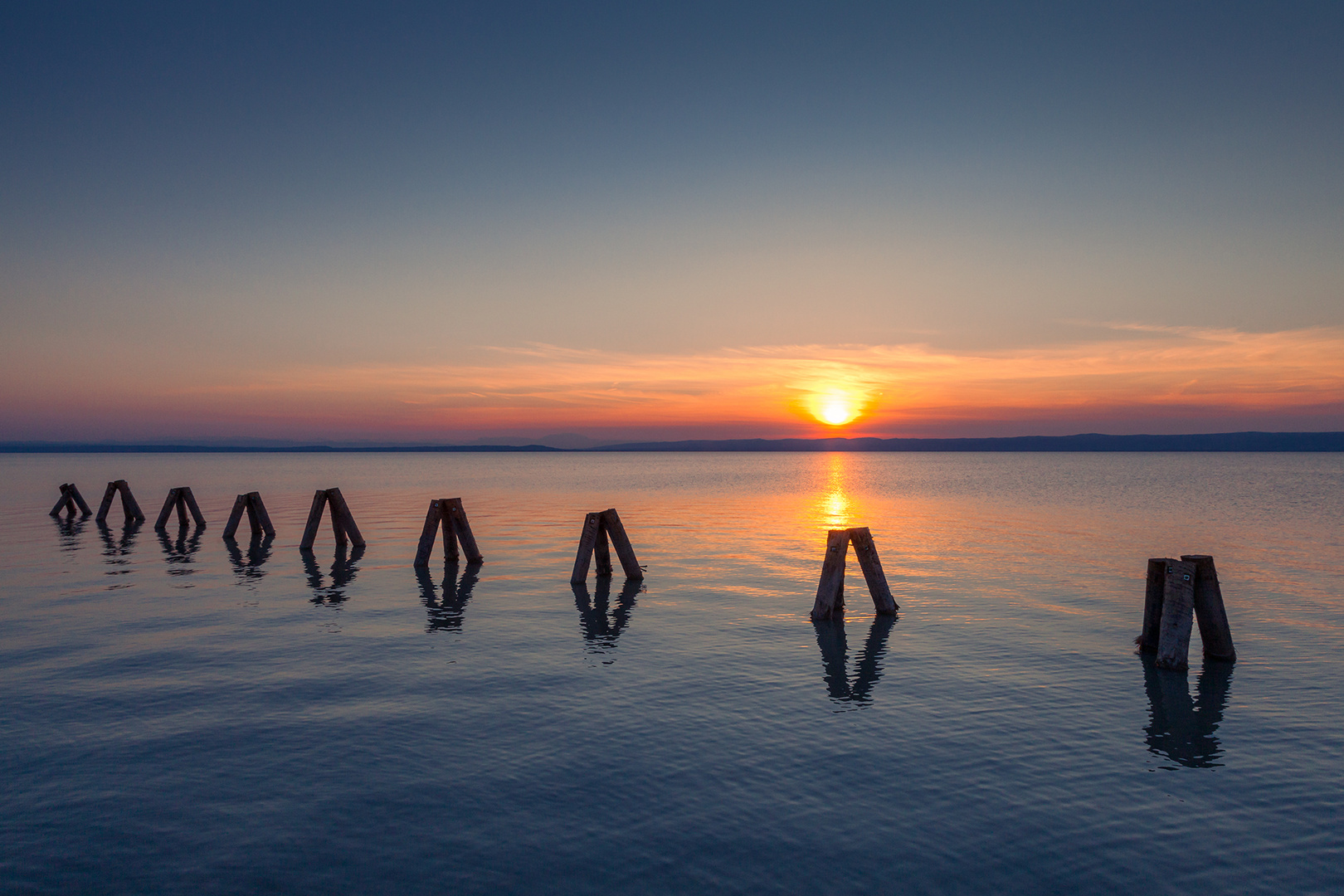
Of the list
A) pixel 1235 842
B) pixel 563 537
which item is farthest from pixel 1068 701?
pixel 563 537

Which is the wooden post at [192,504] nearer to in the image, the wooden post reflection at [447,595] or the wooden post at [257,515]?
the wooden post at [257,515]

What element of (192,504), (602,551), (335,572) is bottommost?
(335,572)

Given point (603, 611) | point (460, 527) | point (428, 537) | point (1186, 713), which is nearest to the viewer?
point (1186, 713)

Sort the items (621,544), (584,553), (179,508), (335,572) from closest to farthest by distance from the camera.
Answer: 1. (584,553)
2. (621,544)
3. (335,572)
4. (179,508)

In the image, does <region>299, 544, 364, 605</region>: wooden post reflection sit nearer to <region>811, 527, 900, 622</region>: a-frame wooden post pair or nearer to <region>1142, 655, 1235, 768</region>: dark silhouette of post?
<region>811, 527, 900, 622</region>: a-frame wooden post pair

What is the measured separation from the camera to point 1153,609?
1281 centimetres

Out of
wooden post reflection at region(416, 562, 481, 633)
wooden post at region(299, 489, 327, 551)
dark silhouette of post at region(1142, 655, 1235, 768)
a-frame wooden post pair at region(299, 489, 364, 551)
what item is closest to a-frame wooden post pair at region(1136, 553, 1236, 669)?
dark silhouette of post at region(1142, 655, 1235, 768)

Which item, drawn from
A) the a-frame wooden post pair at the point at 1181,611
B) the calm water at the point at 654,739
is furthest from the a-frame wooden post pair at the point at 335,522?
the a-frame wooden post pair at the point at 1181,611

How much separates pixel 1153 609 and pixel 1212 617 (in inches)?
31.5

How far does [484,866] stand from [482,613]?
10440 mm

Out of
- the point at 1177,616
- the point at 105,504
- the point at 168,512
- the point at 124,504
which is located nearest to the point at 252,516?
the point at 168,512

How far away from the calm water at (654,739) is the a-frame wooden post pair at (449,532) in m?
2.22

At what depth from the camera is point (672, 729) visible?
9336mm

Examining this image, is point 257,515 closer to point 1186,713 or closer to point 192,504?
point 192,504
